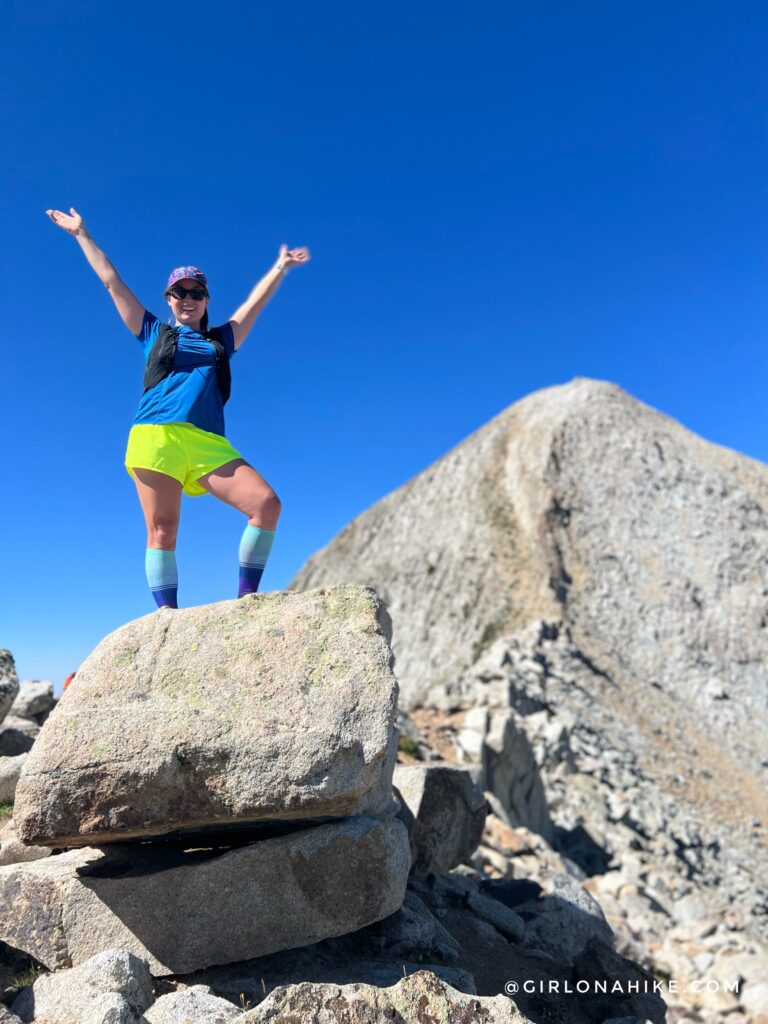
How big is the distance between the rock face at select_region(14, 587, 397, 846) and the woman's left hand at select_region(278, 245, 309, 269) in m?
3.59

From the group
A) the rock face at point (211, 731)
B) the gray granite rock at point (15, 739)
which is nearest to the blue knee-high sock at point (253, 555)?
the rock face at point (211, 731)

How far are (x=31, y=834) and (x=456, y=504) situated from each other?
147 ft

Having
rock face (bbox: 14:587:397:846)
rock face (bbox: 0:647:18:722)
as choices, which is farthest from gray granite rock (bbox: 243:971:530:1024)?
rock face (bbox: 0:647:18:722)

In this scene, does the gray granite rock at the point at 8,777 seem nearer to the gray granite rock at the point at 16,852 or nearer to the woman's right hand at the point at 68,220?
the gray granite rock at the point at 16,852

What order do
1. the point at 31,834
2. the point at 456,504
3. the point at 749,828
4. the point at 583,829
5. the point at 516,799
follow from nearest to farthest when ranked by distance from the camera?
the point at 31,834 → the point at 516,799 → the point at 583,829 → the point at 749,828 → the point at 456,504

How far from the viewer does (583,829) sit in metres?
21.1

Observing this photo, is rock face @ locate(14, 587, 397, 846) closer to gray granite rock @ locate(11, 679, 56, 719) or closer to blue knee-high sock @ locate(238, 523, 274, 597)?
blue knee-high sock @ locate(238, 523, 274, 597)

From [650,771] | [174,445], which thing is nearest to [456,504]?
[650,771]

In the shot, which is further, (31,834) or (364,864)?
(364,864)

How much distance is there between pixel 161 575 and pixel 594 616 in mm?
34055

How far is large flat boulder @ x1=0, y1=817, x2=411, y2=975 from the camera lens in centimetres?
515

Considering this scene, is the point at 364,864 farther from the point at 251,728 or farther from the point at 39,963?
the point at 39,963

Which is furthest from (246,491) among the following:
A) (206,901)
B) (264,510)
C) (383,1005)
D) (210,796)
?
(383,1005)

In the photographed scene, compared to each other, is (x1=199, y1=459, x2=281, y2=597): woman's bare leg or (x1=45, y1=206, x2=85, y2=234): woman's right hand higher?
(x1=45, y1=206, x2=85, y2=234): woman's right hand
